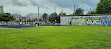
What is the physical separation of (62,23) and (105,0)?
28.4 metres

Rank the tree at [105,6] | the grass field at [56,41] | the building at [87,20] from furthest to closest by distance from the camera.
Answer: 1. the tree at [105,6]
2. the building at [87,20]
3. the grass field at [56,41]

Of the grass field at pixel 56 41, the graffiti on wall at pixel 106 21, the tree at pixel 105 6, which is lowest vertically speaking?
the grass field at pixel 56 41

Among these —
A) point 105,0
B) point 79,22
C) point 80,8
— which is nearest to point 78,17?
point 79,22

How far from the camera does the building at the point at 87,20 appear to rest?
4085 cm

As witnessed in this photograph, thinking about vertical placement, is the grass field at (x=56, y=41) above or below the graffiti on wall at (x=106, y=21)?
below

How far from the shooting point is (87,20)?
4434cm

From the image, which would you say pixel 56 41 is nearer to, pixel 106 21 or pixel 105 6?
pixel 106 21

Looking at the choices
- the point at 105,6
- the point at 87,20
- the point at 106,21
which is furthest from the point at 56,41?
the point at 105,6

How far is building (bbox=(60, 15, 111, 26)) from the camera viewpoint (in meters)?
40.8

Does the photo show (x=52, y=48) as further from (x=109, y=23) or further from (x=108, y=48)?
(x=109, y=23)

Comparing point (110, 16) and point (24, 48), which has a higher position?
point (110, 16)

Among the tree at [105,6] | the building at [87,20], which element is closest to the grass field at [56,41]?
the building at [87,20]

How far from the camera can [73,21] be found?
4659 cm

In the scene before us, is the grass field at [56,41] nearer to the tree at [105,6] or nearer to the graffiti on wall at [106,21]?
the graffiti on wall at [106,21]
